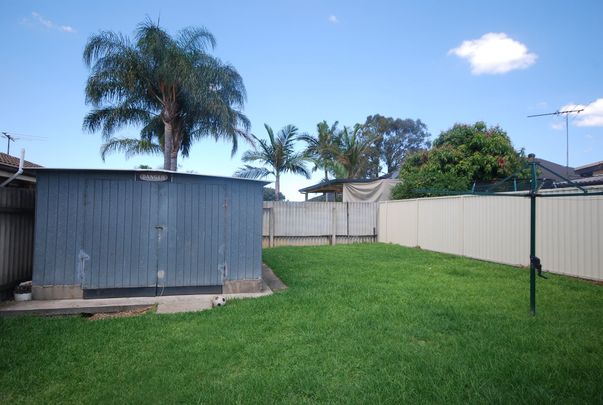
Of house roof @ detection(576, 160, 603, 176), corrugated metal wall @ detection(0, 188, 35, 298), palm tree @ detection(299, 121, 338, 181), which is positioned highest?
palm tree @ detection(299, 121, 338, 181)

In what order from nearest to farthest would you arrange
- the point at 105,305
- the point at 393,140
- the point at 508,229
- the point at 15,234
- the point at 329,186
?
the point at 105,305
the point at 15,234
the point at 508,229
the point at 329,186
the point at 393,140

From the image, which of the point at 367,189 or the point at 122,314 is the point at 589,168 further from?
the point at 122,314

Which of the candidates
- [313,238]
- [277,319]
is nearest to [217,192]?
[277,319]

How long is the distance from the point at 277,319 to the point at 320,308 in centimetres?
74

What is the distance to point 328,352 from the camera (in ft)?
11.5

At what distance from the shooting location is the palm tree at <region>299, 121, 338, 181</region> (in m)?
21.0

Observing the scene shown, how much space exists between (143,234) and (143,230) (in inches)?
2.6

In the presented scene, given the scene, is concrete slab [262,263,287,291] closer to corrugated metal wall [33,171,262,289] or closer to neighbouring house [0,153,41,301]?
corrugated metal wall [33,171,262,289]

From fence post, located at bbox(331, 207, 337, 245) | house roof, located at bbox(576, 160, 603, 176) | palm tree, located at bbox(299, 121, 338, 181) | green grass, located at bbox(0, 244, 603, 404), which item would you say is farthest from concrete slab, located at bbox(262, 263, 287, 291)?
house roof, located at bbox(576, 160, 603, 176)

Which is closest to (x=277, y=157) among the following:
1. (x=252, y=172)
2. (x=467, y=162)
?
(x=252, y=172)

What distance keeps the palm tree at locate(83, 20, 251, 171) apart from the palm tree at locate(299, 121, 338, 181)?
6.44m

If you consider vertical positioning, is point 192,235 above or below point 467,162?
below

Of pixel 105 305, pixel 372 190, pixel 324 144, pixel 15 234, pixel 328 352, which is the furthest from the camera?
pixel 324 144

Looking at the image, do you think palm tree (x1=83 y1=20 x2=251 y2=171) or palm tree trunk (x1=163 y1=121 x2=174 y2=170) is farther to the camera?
palm tree trunk (x1=163 y1=121 x2=174 y2=170)
